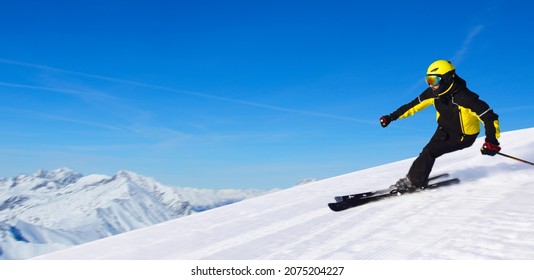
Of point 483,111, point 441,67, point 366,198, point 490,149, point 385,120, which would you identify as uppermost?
point 441,67

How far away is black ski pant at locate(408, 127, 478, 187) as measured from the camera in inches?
247

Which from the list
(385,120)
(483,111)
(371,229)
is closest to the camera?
(371,229)

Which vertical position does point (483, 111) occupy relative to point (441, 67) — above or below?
below

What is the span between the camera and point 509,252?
3215mm

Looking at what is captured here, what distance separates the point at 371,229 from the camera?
14.4 feet

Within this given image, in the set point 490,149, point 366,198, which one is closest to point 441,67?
point 490,149

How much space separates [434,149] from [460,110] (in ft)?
2.36

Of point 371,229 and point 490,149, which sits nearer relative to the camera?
point 371,229

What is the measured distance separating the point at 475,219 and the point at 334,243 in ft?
4.76

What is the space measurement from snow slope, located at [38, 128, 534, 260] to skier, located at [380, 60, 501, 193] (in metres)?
0.48

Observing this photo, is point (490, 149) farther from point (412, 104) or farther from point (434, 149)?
point (412, 104)

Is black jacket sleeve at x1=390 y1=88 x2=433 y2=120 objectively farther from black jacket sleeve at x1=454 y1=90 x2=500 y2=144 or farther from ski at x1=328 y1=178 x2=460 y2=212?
ski at x1=328 y1=178 x2=460 y2=212
